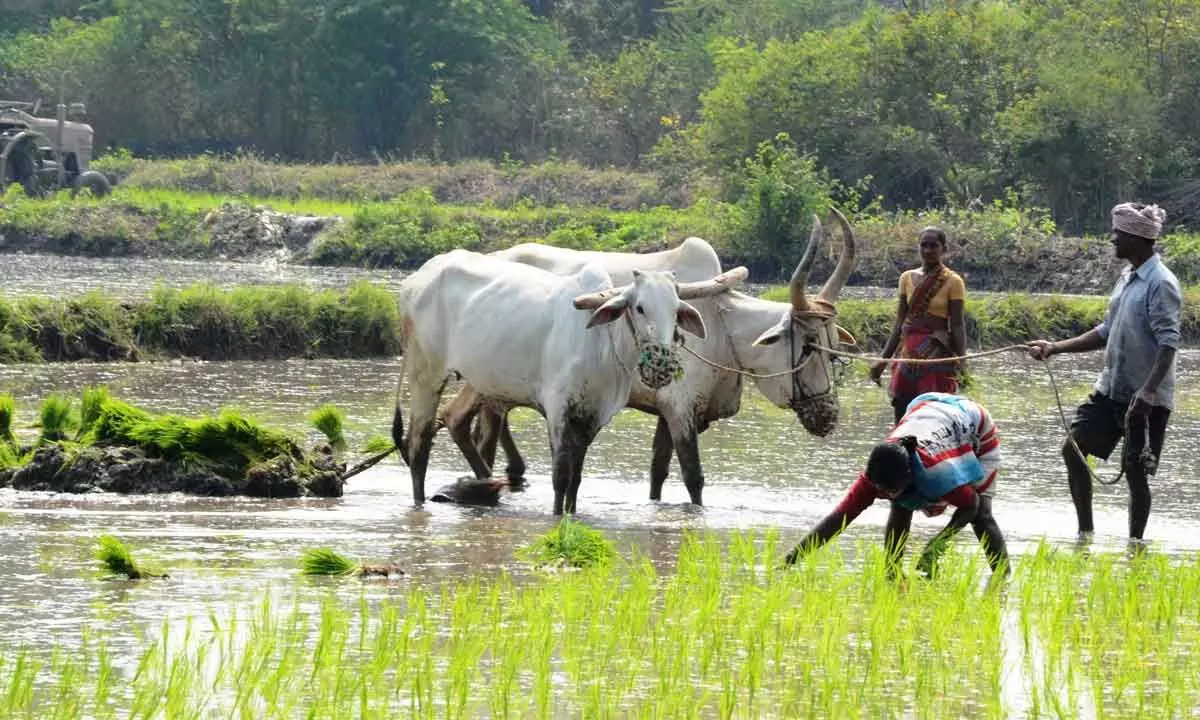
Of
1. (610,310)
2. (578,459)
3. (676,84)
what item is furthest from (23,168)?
(610,310)

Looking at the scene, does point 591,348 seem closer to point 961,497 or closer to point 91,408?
point 91,408

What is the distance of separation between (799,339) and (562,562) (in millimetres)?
2841

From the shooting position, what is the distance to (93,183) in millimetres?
36719

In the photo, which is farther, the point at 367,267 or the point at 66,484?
the point at 367,267

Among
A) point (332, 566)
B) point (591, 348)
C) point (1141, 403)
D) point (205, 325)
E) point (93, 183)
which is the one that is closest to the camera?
point (332, 566)

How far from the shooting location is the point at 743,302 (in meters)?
11.2

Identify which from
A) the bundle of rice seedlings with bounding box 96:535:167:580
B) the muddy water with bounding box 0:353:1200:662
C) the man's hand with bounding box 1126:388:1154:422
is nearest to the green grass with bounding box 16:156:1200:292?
the muddy water with bounding box 0:353:1200:662

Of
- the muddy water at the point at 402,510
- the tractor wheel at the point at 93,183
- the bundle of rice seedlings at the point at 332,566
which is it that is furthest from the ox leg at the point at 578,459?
the tractor wheel at the point at 93,183

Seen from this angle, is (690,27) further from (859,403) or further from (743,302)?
(743,302)

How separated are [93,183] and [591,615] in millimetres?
31049

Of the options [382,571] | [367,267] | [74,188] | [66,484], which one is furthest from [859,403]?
[74,188]

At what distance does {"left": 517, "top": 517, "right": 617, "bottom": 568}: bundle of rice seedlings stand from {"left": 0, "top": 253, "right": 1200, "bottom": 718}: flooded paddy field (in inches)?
4.4

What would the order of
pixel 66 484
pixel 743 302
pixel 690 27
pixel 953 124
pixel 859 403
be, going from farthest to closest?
1. pixel 690 27
2. pixel 953 124
3. pixel 859 403
4. pixel 743 302
5. pixel 66 484

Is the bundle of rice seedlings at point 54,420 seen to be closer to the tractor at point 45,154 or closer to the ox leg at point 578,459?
the ox leg at point 578,459
